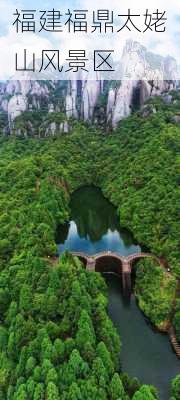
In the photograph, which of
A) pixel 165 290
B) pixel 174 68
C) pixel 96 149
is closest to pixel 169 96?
pixel 174 68

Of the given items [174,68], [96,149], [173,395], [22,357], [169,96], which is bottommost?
[173,395]

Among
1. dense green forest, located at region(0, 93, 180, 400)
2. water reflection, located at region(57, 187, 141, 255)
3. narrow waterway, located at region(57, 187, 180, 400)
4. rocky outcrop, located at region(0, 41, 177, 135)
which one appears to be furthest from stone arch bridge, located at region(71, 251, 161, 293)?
rocky outcrop, located at region(0, 41, 177, 135)

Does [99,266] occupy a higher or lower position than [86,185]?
lower

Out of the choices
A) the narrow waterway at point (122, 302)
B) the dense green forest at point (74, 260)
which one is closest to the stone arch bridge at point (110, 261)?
the narrow waterway at point (122, 302)

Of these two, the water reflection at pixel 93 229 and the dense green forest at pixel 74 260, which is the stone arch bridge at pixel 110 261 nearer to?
the dense green forest at pixel 74 260

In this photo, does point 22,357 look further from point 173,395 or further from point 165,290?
point 165,290

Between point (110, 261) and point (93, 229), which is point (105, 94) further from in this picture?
point (110, 261)

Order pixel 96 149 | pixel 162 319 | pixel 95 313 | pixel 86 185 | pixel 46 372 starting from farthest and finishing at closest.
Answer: pixel 96 149 → pixel 86 185 → pixel 162 319 → pixel 95 313 → pixel 46 372
